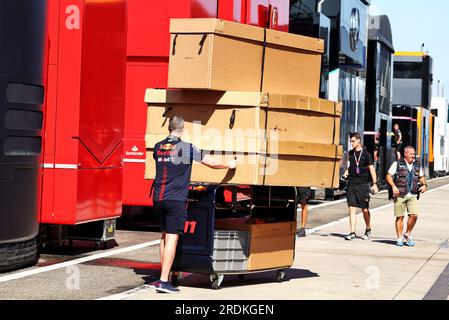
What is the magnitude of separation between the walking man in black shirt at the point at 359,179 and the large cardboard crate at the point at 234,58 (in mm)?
6340

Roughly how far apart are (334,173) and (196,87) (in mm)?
1996

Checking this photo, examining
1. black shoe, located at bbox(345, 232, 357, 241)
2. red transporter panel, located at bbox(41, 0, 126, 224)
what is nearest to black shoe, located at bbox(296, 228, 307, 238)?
black shoe, located at bbox(345, 232, 357, 241)

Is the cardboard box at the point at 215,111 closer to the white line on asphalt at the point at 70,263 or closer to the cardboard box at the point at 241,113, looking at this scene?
the cardboard box at the point at 241,113

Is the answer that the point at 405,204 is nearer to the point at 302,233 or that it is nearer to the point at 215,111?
the point at 302,233

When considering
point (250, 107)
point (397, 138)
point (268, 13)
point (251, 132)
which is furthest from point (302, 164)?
point (397, 138)

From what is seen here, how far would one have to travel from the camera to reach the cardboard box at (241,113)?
10.4 metres

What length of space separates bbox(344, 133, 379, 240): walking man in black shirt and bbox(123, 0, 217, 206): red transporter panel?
3.45 meters

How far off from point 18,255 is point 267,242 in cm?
287

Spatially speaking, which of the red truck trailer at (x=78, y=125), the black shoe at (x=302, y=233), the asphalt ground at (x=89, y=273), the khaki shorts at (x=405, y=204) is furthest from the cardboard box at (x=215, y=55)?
the black shoe at (x=302, y=233)
